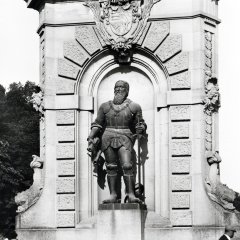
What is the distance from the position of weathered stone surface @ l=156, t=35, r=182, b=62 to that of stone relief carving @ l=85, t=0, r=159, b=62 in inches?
24.3

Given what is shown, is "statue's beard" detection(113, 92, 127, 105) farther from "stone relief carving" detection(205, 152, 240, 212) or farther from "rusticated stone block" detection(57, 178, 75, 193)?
"stone relief carving" detection(205, 152, 240, 212)

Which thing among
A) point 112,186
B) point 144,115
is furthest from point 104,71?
point 112,186

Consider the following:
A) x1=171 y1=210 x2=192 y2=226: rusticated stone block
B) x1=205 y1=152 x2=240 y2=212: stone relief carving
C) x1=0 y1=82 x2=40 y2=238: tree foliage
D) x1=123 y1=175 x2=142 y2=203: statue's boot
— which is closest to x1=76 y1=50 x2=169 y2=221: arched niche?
x1=171 y1=210 x2=192 y2=226: rusticated stone block

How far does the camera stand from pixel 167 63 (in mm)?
22328

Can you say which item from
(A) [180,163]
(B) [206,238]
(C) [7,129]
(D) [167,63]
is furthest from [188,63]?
(C) [7,129]

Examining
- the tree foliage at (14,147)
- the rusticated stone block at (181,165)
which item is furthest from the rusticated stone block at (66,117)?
the tree foliage at (14,147)

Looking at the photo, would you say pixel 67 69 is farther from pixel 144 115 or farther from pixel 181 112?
pixel 181 112

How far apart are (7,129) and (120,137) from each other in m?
28.2

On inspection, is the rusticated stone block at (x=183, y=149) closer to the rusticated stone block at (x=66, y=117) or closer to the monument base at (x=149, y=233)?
the monument base at (x=149, y=233)

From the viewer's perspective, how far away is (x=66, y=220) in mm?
22344

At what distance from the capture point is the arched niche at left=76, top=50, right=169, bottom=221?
22.4 meters

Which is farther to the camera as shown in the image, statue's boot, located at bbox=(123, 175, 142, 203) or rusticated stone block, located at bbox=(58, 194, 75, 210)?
rusticated stone block, located at bbox=(58, 194, 75, 210)

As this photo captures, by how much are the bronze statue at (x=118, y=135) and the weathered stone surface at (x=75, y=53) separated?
1.22 metres

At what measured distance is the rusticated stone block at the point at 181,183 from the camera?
21.9 metres
